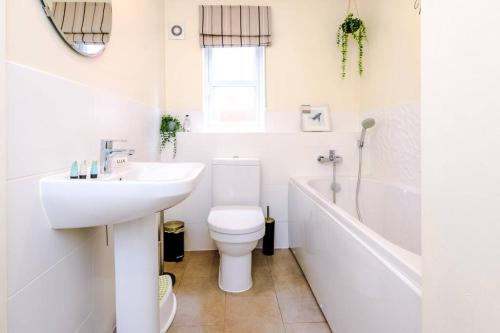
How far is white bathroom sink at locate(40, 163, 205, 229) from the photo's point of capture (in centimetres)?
79

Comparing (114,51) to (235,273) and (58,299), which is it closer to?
(58,299)

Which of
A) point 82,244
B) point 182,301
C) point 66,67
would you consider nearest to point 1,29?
point 66,67

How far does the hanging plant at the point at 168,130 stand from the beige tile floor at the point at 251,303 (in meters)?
0.99

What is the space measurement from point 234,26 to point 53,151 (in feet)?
6.21

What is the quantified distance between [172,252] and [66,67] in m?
1.57

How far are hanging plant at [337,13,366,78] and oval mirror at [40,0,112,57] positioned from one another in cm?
Result: 187

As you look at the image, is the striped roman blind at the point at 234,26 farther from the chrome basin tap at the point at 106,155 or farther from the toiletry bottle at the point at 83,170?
the toiletry bottle at the point at 83,170

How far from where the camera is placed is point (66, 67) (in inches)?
38.0

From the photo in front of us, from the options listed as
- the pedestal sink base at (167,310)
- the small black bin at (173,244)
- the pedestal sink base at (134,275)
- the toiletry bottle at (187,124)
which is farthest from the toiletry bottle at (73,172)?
the toiletry bottle at (187,124)

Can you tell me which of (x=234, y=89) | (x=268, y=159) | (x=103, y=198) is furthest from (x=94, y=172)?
(x=234, y=89)

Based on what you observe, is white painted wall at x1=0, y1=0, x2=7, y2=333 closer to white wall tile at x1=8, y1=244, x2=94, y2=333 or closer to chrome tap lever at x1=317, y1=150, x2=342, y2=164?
white wall tile at x1=8, y1=244, x2=94, y2=333

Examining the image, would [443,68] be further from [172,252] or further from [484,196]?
[172,252]

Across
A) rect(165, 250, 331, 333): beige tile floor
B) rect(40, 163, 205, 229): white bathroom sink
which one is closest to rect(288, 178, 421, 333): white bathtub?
rect(165, 250, 331, 333): beige tile floor

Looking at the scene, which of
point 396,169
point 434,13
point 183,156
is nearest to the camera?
point 434,13
